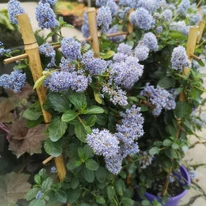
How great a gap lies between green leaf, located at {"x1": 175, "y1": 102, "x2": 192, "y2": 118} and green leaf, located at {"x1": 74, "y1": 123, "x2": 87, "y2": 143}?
0.56 m

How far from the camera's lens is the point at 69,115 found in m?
0.88

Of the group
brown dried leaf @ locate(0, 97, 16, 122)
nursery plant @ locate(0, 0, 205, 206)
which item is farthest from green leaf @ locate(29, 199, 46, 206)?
brown dried leaf @ locate(0, 97, 16, 122)

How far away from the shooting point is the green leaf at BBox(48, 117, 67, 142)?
2.93 feet

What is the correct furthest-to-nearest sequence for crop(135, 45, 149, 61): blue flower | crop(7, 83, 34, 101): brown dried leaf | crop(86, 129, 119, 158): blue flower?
crop(7, 83, 34, 101): brown dried leaf → crop(135, 45, 149, 61): blue flower → crop(86, 129, 119, 158): blue flower

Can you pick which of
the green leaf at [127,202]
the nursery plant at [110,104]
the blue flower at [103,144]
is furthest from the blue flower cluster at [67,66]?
the green leaf at [127,202]

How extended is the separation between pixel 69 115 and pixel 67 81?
0.11m

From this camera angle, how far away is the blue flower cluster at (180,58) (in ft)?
3.62

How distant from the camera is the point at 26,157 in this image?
4.90 ft

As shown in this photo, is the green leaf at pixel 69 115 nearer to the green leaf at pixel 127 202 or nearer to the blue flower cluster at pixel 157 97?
the blue flower cluster at pixel 157 97

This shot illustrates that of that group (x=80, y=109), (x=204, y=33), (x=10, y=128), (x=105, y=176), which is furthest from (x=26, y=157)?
(x=204, y=33)

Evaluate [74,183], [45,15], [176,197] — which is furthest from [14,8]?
[176,197]

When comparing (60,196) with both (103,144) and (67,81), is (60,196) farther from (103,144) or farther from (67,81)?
(67,81)

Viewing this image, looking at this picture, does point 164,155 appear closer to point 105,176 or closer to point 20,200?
point 105,176

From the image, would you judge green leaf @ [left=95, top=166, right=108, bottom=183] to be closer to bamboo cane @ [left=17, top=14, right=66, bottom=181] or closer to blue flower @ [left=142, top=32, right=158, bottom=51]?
bamboo cane @ [left=17, top=14, right=66, bottom=181]
